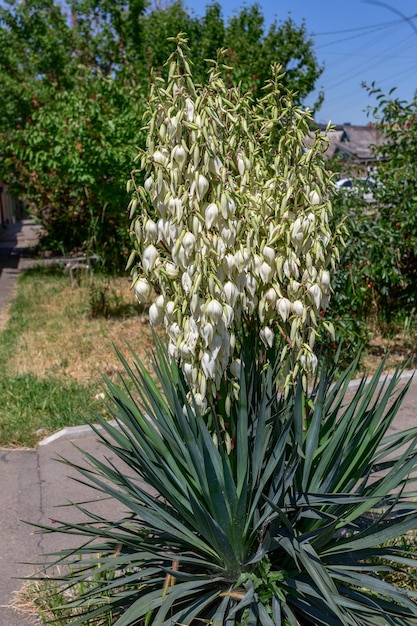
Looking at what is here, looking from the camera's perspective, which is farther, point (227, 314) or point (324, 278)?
point (324, 278)

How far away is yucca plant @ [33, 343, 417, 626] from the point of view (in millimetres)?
2824

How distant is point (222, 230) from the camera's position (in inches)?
113

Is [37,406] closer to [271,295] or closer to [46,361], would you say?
[46,361]

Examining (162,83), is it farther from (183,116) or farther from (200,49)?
(200,49)

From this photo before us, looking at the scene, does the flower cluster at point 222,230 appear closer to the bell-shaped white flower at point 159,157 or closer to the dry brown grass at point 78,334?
the bell-shaped white flower at point 159,157

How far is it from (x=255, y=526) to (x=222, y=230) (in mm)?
1156

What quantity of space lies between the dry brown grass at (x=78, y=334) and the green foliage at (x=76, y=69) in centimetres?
185

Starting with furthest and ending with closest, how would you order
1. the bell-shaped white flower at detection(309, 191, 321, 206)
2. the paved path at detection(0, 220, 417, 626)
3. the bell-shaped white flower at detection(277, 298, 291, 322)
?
the paved path at detection(0, 220, 417, 626), the bell-shaped white flower at detection(309, 191, 321, 206), the bell-shaped white flower at detection(277, 298, 291, 322)

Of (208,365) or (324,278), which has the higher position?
(324,278)

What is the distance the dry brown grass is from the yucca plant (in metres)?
3.16

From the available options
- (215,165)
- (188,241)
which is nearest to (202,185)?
(215,165)

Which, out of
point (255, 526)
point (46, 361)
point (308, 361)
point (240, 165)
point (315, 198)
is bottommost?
point (46, 361)

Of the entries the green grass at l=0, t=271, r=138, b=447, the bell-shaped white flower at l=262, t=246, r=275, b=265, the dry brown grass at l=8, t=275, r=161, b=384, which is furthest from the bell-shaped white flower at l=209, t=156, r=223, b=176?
the dry brown grass at l=8, t=275, r=161, b=384

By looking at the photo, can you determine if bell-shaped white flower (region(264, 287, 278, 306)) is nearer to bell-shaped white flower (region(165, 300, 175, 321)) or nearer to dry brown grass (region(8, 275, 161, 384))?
bell-shaped white flower (region(165, 300, 175, 321))
